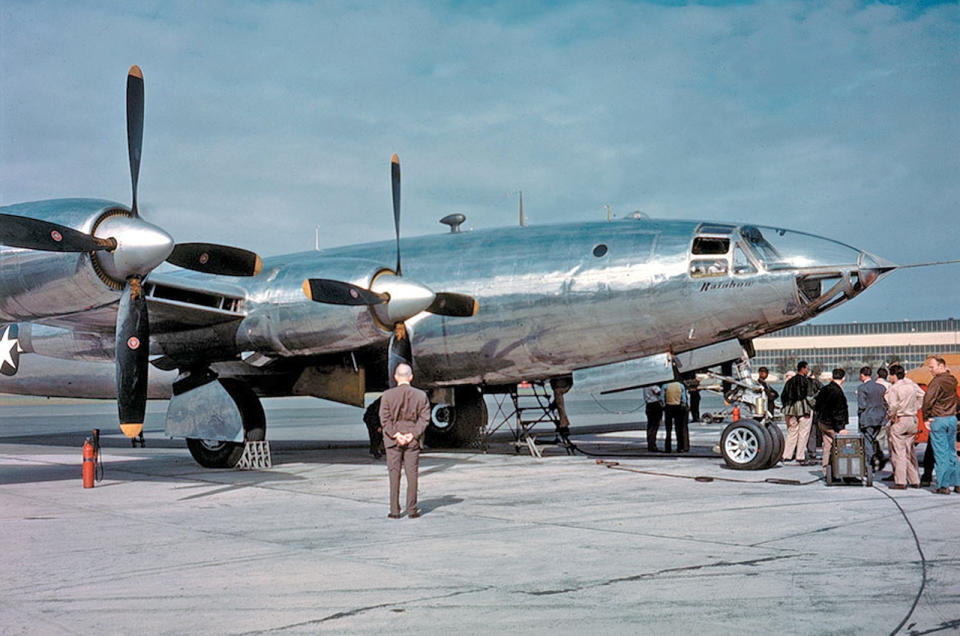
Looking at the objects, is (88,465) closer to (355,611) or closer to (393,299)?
(393,299)

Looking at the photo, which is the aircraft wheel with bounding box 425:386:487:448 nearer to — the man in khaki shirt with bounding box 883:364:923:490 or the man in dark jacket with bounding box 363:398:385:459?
the man in dark jacket with bounding box 363:398:385:459

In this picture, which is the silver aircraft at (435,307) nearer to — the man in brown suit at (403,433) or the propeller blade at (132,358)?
the propeller blade at (132,358)

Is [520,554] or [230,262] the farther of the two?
[230,262]

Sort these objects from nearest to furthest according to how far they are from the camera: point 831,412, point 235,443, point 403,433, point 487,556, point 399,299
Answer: point 487,556, point 403,433, point 831,412, point 399,299, point 235,443

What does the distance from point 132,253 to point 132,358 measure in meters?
1.82

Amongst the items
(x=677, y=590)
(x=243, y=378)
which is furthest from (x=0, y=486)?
(x=677, y=590)

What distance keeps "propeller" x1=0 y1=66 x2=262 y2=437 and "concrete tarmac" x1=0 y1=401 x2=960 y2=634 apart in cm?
177

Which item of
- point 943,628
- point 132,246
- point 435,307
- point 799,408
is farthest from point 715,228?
point 943,628

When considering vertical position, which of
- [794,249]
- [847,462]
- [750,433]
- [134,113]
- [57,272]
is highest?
[134,113]

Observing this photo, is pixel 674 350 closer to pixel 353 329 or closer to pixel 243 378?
pixel 353 329

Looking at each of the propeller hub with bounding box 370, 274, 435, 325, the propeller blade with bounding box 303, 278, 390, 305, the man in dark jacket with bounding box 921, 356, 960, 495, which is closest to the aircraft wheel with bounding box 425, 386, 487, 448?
the propeller hub with bounding box 370, 274, 435, 325

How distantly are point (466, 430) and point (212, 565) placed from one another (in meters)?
13.0

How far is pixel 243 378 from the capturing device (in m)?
17.0

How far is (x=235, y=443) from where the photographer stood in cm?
1591
